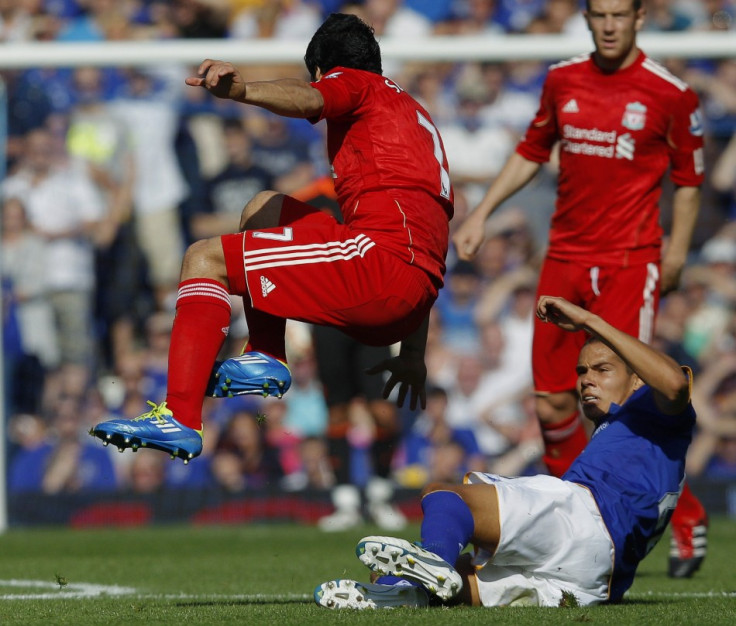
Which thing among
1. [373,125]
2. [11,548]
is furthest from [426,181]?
[11,548]

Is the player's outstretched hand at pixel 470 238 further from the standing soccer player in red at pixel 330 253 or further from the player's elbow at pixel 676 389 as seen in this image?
the player's elbow at pixel 676 389

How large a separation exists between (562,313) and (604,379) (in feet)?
1.49

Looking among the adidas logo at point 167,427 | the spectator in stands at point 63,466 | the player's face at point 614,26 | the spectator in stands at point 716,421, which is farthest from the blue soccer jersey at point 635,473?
the spectator in stands at point 63,466

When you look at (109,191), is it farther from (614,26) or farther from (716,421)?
(614,26)

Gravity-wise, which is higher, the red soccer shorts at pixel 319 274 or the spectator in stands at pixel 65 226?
the red soccer shorts at pixel 319 274

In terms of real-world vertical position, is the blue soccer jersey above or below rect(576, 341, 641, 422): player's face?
below

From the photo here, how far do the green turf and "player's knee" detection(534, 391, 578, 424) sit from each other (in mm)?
950

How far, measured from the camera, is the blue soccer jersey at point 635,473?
14.6 feet

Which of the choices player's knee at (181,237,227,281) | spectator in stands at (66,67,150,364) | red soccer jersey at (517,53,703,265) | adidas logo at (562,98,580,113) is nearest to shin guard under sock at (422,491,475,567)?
player's knee at (181,237,227,281)

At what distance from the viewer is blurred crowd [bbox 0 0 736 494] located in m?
9.98

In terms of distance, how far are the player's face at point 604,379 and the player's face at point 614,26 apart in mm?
2030

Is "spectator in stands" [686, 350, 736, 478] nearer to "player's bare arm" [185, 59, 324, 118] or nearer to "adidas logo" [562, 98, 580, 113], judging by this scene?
"adidas logo" [562, 98, 580, 113]

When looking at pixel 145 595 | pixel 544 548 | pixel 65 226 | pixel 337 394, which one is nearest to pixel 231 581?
pixel 145 595

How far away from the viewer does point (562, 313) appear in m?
4.47
